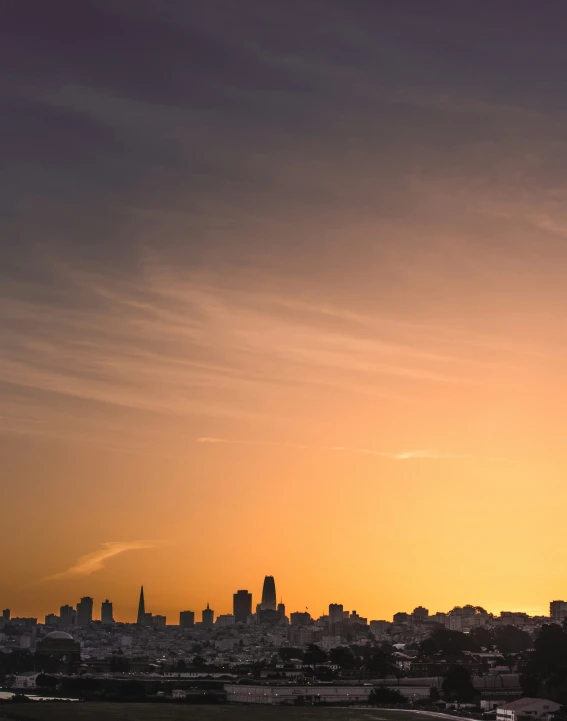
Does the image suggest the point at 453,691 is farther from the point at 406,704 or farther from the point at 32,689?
the point at 32,689

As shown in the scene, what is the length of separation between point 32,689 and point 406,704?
81.1 meters

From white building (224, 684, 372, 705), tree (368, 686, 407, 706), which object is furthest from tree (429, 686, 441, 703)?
white building (224, 684, 372, 705)

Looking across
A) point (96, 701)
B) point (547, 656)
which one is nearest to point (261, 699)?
point (96, 701)

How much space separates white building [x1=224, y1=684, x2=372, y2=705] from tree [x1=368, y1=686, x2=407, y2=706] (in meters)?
1.84

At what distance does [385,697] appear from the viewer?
14738 centimetres

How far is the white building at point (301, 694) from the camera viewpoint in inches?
5969

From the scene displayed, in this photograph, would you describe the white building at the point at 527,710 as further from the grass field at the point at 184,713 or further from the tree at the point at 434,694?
the tree at the point at 434,694

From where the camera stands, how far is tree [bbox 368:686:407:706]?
146500 millimetres

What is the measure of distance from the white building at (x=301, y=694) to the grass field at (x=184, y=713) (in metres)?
9.25

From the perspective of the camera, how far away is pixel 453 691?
150 metres

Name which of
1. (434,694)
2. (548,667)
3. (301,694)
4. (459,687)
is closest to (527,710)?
(548,667)

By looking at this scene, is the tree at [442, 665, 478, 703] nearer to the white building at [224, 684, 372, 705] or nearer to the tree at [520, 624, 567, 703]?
the tree at [520, 624, 567, 703]

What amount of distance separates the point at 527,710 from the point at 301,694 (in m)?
42.8

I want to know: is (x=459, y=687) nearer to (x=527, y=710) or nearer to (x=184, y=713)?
(x=527, y=710)
